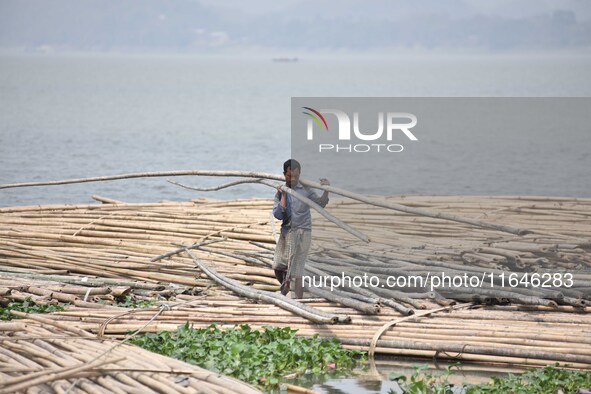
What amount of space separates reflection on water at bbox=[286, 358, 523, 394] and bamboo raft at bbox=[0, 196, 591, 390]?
0.24ft

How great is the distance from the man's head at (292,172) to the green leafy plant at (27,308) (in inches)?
65.9

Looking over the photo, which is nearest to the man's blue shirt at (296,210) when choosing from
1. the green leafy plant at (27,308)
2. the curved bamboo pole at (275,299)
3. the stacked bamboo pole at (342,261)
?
the stacked bamboo pole at (342,261)

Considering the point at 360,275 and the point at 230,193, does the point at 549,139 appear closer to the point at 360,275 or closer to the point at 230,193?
the point at 230,193

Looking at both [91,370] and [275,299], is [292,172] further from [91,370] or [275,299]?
[91,370]

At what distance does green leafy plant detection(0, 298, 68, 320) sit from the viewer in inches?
284

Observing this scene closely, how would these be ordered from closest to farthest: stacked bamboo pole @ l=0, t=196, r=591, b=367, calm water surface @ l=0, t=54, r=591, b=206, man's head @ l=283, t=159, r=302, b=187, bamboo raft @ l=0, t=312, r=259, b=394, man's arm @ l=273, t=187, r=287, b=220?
bamboo raft @ l=0, t=312, r=259, b=394
stacked bamboo pole @ l=0, t=196, r=591, b=367
man's head @ l=283, t=159, r=302, b=187
man's arm @ l=273, t=187, r=287, b=220
calm water surface @ l=0, t=54, r=591, b=206

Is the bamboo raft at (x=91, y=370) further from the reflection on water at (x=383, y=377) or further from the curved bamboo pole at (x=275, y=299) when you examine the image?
the curved bamboo pole at (x=275, y=299)

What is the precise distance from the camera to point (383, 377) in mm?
6316

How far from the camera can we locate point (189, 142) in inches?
1292

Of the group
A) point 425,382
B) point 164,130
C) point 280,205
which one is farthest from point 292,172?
point 164,130

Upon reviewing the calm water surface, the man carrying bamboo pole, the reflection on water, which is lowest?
the reflection on water

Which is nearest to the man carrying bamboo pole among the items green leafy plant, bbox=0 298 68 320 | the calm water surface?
green leafy plant, bbox=0 298 68 320

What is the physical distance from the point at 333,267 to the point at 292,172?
79 centimetres

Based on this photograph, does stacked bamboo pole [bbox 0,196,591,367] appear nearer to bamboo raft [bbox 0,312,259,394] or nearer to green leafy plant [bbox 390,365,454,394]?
green leafy plant [bbox 390,365,454,394]
